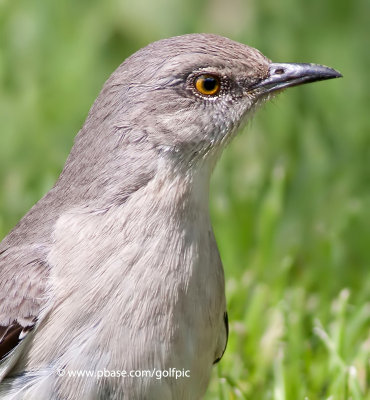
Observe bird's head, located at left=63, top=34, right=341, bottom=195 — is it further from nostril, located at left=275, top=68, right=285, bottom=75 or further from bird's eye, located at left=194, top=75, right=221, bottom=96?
nostril, located at left=275, top=68, right=285, bottom=75

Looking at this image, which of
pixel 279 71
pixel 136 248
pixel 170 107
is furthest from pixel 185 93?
pixel 136 248

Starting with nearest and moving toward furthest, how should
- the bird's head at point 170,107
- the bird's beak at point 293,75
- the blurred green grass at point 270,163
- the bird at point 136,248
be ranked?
the bird at point 136,248 → the bird's head at point 170,107 → the bird's beak at point 293,75 → the blurred green grass at point 270,163

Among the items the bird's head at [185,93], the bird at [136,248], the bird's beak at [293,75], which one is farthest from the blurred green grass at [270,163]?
the bird at [136,248]

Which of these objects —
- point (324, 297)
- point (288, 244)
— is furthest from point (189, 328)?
point (288, 244)

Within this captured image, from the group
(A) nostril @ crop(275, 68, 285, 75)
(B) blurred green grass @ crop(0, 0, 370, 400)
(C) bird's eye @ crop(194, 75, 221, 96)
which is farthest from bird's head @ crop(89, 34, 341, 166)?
(B) blurred green grass @ crop(0, 0, 370, 400)

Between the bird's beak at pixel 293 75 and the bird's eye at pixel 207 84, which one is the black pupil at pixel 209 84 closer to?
the bird's eye at pixel 207 84

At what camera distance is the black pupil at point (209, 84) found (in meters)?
4.22

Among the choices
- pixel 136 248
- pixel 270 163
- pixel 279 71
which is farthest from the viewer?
pixel 270 163

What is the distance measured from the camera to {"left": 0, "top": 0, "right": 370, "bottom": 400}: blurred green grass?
539 cm

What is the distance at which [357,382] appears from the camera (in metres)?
4.71

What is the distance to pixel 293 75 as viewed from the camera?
445 cm

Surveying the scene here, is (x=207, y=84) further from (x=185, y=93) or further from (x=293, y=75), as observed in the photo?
(x=293, y=75)

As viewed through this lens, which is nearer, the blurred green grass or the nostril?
the nostril

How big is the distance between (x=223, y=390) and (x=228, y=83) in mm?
1557
